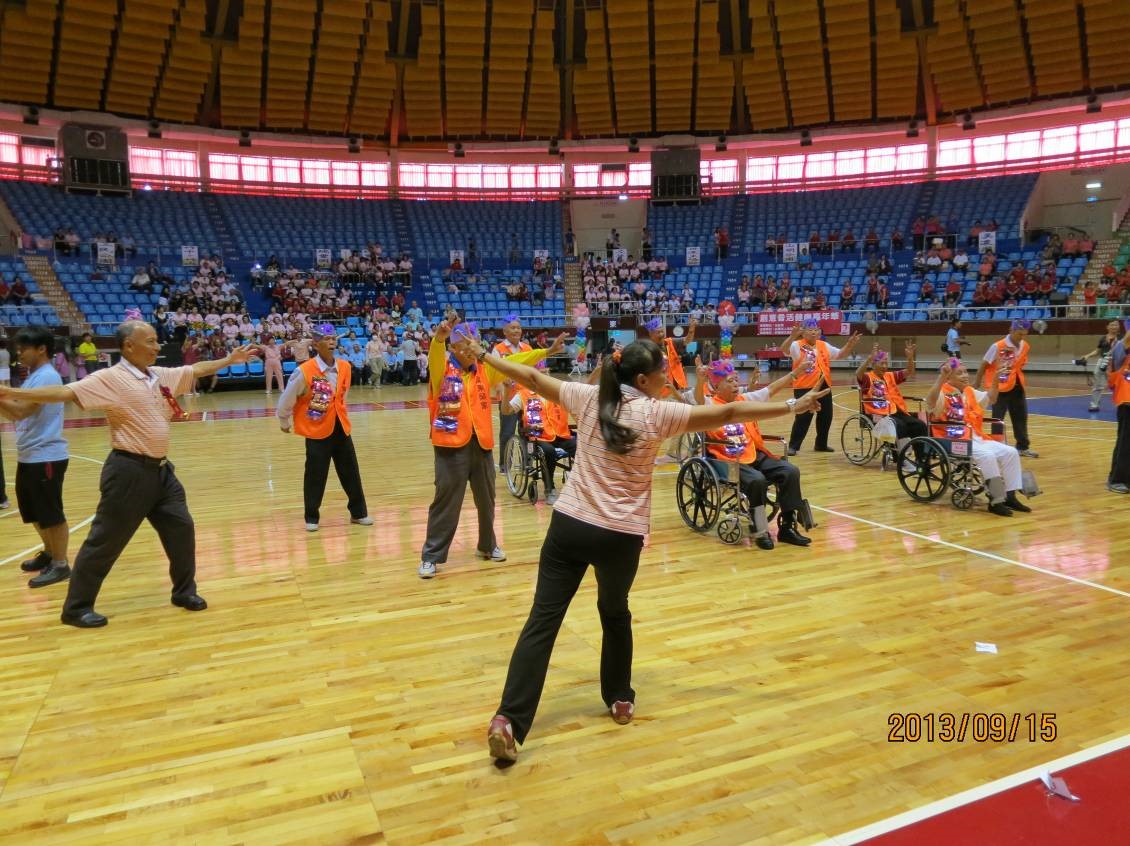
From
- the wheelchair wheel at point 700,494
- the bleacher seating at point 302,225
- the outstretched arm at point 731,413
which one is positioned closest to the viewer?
the outstretched arm at point 731,413

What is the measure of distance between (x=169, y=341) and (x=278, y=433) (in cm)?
929

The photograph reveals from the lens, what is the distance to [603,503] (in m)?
2.96

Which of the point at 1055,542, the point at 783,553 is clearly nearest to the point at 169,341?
the point at 783,553

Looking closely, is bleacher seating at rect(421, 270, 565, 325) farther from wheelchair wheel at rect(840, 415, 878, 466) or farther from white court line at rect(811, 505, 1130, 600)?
white court line at rect(811, 505, 1130, 600)

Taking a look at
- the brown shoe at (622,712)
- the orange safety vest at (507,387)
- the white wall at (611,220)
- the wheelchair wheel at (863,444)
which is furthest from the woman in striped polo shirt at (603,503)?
the white wall at (611,220)

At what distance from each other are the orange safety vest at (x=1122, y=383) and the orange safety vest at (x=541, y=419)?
16.7ft

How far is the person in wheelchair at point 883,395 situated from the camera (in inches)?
329

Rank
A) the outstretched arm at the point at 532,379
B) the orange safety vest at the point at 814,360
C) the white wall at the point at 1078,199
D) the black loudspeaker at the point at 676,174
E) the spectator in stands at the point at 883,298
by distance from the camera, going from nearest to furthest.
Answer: the outstretched arm at the point at 532,379, the orange safety vest at the point at 814,360, the spectator in stands at the point at 883,298, the white wall at the point at 1078,199, the black loudspeaker at the point at 676,174

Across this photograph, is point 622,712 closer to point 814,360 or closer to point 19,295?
point 814,360

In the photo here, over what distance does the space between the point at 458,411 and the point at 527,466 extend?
2503 millimetres

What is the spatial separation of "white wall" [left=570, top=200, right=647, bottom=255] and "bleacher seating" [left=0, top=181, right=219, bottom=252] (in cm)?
1332

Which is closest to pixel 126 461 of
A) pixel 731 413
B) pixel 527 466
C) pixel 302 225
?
pixel 731 413

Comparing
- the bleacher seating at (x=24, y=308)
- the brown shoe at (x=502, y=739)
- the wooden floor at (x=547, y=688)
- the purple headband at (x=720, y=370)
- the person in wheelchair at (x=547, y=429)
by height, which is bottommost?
the wooden floor at (x=547, y=688)

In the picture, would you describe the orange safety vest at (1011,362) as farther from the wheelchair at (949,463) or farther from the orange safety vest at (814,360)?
the wheelchair at (949,463)
